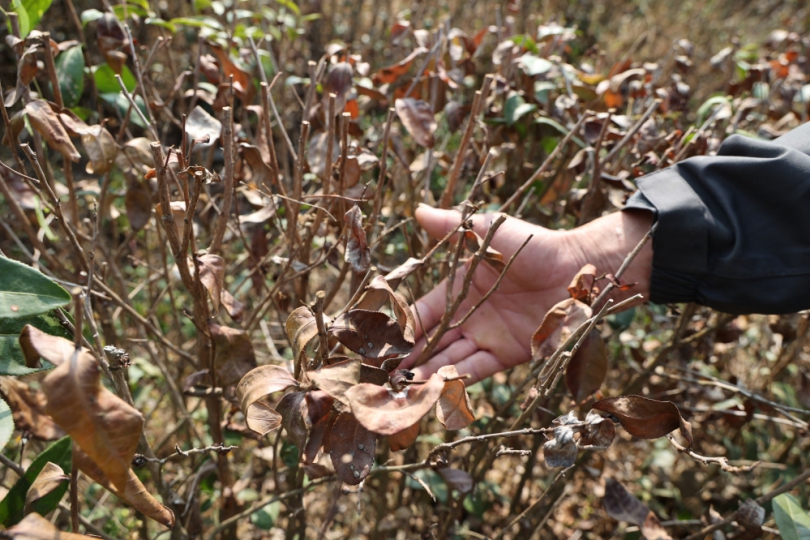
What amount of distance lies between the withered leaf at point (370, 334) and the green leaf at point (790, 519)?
0.69m

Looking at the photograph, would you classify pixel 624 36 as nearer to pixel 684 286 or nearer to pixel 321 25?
pixel 321 25

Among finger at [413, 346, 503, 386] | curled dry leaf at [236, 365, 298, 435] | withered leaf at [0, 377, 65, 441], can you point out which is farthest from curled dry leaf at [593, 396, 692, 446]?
withered leaf at [0, 377, 65, 441]

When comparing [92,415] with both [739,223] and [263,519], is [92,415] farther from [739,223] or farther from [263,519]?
[739,223]

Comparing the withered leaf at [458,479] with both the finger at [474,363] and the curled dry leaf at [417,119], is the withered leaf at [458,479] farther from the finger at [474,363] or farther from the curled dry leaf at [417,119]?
the curled dry leaf at [417,119]

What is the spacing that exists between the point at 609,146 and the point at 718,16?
5169 mm

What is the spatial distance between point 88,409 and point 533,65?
1.31 metres

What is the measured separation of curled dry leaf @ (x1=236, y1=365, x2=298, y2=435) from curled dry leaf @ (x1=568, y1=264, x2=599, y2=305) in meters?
0.48

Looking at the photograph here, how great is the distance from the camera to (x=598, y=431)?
77 centimetres

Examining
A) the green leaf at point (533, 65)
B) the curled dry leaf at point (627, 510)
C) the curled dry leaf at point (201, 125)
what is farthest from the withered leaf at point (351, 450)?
the green leaf at point (533, 65)

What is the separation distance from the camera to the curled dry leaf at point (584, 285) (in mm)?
971

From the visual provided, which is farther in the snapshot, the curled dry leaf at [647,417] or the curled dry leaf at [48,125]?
the curled dry leaf at [48,125]

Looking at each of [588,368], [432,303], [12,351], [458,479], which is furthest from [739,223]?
[12,351]

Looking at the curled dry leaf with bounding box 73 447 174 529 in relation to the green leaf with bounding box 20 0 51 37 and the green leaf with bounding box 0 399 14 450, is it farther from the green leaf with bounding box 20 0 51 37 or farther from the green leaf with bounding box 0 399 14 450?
the green leaf with bounding box 20 0 51 37

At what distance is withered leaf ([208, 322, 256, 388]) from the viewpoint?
0.97m
